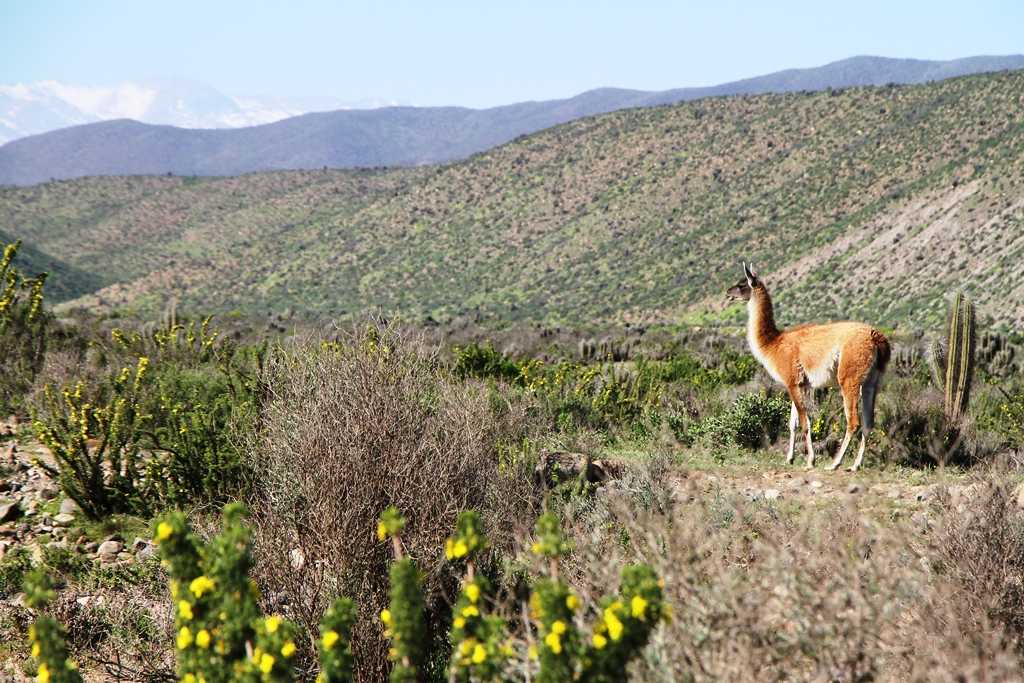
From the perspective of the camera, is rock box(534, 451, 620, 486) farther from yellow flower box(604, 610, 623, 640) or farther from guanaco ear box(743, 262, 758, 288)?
yellow flower box(604, 610, 623, 640)

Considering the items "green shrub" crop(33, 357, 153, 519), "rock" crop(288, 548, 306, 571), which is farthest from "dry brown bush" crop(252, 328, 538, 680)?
"green shrub" crop(33, 357, 153, 519)

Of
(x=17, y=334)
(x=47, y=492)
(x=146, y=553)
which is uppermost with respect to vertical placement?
(x=17, y=334)

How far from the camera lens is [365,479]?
5.07m

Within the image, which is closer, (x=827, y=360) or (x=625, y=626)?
(x=625, y=626)

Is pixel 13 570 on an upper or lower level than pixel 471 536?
lower

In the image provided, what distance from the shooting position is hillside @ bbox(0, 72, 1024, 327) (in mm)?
39344

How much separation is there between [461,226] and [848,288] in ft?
90.4

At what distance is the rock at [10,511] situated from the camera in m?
6.85

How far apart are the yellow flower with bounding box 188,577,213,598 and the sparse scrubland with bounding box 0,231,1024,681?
15 millimetres

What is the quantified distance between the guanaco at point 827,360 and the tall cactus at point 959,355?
252cm

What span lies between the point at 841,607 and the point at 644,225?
50076 mm

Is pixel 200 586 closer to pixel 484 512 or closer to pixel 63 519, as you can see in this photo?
pixel 484 512

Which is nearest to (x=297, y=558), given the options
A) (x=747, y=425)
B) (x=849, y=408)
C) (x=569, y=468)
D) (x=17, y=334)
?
(x=569, y=468)

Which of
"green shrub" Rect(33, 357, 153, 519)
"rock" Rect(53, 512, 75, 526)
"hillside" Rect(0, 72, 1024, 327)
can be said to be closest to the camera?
"rock" Rect(53, 512, 75, 526)
